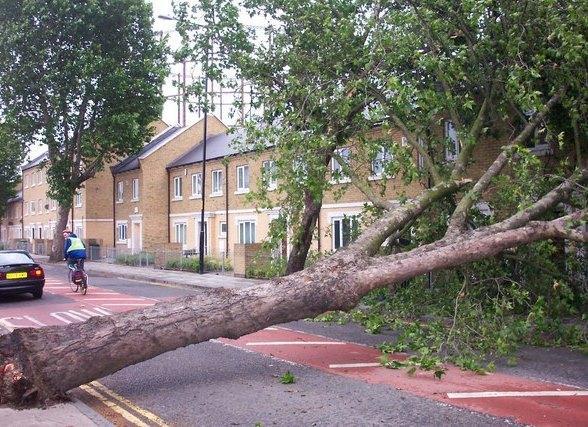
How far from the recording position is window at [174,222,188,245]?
3779cm

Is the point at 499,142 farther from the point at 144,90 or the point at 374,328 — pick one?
the point at 144,90

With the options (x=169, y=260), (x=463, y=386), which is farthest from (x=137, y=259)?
(x=463, y=386)

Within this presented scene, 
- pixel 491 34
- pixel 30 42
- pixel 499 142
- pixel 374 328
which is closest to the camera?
pixel 374 328

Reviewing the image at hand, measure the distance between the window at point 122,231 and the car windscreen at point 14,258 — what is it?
1038 inches

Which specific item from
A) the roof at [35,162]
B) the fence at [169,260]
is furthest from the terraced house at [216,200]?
the roof at [35,162]

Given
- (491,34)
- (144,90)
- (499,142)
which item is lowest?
(499,142)

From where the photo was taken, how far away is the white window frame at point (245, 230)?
3139cm

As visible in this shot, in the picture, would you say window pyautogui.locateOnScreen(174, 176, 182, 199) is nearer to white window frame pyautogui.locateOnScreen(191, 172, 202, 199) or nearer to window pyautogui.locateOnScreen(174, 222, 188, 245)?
Result: window pyautogui.locateOnScreen(174, 222, 188, 245)

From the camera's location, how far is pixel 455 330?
27.7 feet

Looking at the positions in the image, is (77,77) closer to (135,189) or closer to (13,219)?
(135,189)

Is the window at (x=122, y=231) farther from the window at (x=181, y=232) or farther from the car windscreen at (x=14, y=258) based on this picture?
the car windscreen at (x=14, y=258)

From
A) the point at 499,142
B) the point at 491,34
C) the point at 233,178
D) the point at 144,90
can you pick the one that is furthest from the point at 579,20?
the point at 144,90

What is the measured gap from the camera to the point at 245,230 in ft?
105

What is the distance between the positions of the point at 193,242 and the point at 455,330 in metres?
29.6
